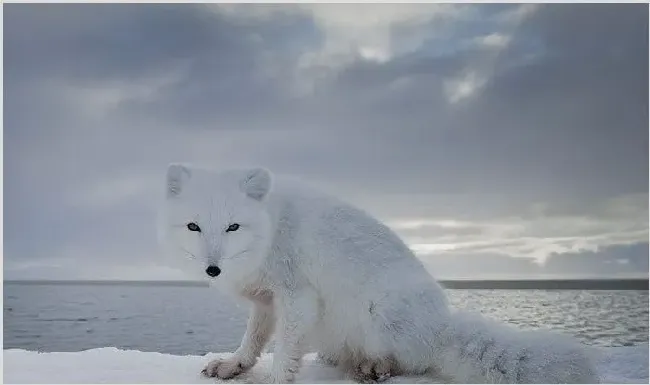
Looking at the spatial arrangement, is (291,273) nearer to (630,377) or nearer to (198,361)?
(198,361)

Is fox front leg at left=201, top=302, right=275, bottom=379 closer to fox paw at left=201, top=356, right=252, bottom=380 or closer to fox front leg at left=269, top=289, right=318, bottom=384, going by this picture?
fox paw at left=201, top=356, right=252, bottom=380

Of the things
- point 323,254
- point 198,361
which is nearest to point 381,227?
point 323,254

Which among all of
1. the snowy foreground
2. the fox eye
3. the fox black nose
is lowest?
the snowy foreground

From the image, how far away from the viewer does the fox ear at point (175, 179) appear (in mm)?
2436

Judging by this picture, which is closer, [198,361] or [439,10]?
[198,361]

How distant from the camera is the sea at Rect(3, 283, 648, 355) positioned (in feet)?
11.3

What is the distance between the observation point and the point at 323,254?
2467 mm

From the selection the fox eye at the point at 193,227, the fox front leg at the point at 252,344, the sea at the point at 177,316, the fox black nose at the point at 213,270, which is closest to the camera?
the fox black nose at the point at 213,270

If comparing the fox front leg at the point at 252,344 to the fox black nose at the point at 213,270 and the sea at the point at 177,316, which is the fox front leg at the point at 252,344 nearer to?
the fox black nose at the point at 213,270

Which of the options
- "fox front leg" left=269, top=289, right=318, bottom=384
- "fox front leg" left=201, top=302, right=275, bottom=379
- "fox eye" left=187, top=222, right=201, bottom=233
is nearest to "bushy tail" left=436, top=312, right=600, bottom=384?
"fox front leg" left=269, top=289, right=318, bottom=384

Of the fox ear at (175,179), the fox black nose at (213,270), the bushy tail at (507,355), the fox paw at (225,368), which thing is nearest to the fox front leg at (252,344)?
the fox paw at (225,368)

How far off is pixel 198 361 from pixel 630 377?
1.74 meters

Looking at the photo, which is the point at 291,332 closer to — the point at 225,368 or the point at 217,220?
the point at 225,368

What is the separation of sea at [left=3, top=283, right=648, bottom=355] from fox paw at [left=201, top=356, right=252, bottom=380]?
2.15 feet
